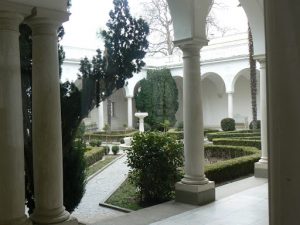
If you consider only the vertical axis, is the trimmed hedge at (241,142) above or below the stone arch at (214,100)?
below

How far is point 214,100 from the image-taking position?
31.8 m

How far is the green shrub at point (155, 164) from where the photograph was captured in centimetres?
709

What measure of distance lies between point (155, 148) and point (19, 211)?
140 inches

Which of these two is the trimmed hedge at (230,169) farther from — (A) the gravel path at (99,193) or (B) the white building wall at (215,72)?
(B) the white building wall at (215,72)

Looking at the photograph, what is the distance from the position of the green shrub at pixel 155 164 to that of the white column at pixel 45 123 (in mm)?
2955

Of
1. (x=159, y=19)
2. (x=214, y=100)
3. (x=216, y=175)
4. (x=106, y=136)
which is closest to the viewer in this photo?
(x=216, y=175)

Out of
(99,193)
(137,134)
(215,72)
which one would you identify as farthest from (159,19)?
(137,134)

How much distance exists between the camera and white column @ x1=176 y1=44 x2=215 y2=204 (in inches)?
253

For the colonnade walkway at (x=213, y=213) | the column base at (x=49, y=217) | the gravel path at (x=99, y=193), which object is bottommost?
the gravel path at (x=99, y=193)

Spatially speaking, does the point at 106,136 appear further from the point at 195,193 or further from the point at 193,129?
the point at 195,193

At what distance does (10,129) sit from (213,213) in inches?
139

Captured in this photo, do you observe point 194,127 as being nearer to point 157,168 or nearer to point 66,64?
point 157,168

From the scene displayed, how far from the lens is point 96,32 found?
660 cm

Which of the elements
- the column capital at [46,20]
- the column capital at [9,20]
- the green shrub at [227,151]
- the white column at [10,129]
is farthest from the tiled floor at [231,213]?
the green shrub at [227,151]
